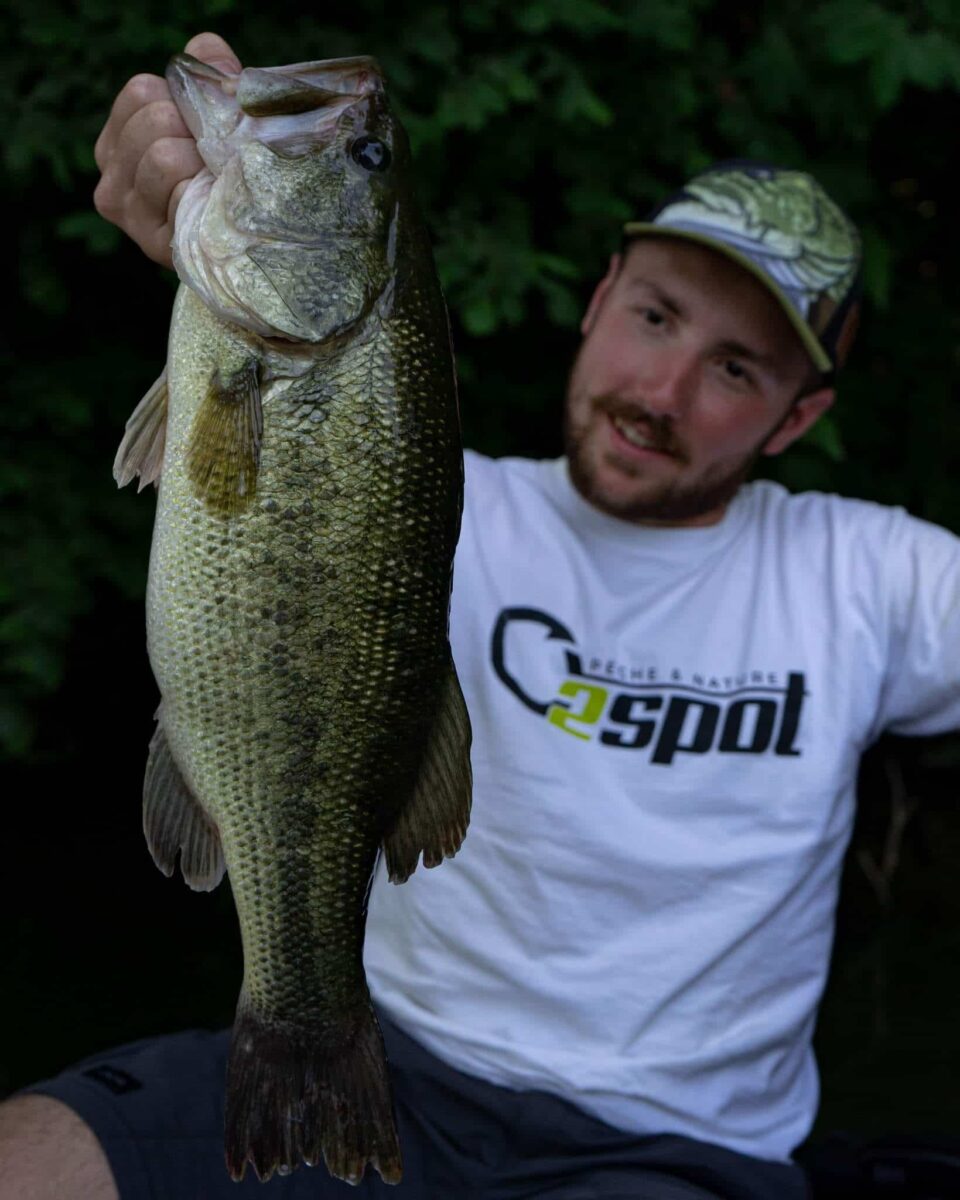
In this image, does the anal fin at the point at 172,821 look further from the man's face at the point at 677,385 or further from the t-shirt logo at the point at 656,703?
the man's face at the point at 677,385

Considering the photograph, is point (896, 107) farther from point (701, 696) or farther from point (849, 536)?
point (701, 696)

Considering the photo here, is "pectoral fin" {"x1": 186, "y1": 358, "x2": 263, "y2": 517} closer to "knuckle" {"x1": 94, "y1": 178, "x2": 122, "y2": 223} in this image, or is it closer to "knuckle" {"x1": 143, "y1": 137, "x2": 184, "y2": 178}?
"knuckle" {"x1": 143, "y1": 137, "x2": 184, "y2": 178}

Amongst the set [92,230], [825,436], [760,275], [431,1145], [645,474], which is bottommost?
[431,1145]

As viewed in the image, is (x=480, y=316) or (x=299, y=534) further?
(x=480, y=316)

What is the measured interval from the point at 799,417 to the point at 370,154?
1526 millimetres

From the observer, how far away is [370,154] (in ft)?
5.34

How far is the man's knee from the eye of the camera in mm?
2061

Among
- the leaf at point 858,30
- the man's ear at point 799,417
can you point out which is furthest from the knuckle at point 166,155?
the leaf at point 858,30

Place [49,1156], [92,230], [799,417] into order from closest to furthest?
1. [49,1156]
2. [799,417]
3. [92,230]

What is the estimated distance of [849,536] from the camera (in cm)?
276

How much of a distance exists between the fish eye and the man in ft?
3.44

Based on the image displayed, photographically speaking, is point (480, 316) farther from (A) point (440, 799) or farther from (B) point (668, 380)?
(A) point (440, 799)

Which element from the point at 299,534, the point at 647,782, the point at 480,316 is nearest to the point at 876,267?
the point at 480,316

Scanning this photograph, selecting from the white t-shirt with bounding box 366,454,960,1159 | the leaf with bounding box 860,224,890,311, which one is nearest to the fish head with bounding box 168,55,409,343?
the white t-shirt with bounding box 366,454,960,1159
